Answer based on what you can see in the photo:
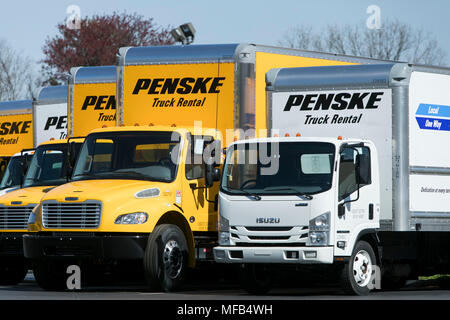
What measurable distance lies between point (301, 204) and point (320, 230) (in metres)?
0.48

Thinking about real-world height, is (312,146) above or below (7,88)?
below

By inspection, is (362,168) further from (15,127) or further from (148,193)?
(15,127)

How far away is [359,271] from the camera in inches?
672

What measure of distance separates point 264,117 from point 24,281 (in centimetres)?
649

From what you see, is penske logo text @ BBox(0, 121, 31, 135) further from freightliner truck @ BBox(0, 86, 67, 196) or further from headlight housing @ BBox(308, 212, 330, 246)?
headlight housing @ BBox(308, 212, 330, 246)

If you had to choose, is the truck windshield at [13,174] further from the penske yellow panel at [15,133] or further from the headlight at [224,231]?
the headlight at [224,231]

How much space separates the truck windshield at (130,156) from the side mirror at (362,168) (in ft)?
10.0

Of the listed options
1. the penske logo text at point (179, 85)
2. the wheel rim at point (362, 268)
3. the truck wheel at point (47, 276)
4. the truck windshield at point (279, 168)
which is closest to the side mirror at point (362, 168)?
the truck windshield at point (279, 168)

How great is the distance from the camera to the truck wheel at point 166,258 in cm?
1716

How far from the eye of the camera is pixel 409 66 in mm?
18000

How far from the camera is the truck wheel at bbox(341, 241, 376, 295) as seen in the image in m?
16.7
